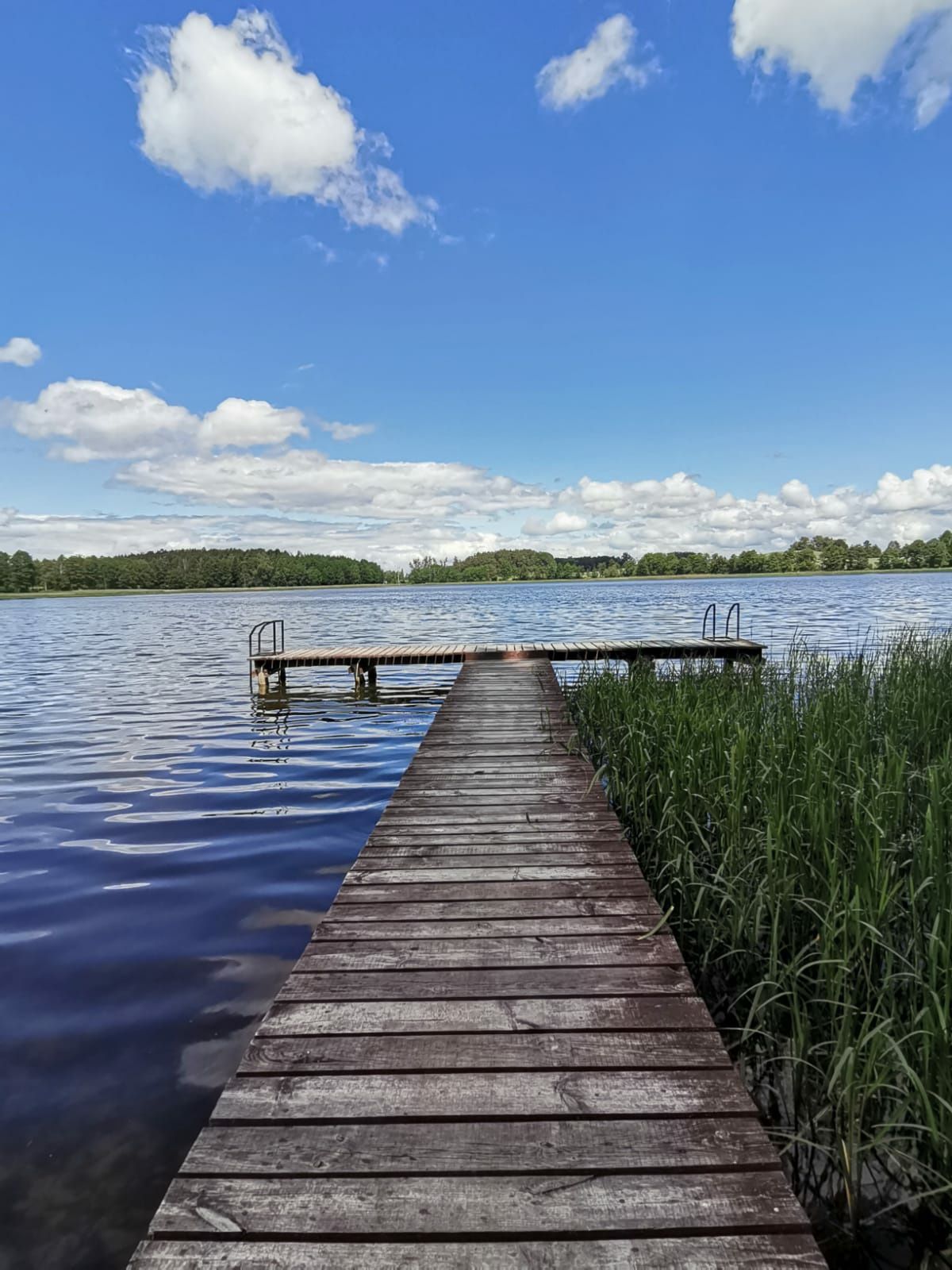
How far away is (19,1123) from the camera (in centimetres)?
279

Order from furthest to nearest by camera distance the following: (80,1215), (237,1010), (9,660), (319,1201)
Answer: (9,660), (237,1010), (80,1215), (319,1201)

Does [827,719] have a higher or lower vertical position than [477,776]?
higher

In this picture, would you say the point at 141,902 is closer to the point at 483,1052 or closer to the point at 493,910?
the point at 493,910

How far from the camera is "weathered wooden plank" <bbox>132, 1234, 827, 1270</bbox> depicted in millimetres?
1453

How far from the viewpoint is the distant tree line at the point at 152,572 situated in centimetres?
10056

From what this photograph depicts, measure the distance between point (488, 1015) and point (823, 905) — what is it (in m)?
1.52

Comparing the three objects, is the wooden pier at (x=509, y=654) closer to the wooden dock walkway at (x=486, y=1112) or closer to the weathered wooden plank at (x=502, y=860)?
the weathered wooden plank at (x=502, y=860)

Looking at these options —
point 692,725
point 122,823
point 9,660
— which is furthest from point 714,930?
point 9,660

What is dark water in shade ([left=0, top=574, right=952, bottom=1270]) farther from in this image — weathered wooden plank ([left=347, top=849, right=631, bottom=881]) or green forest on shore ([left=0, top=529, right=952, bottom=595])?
green forest on shore ([left=0, top=529, right=952, bottom=595])

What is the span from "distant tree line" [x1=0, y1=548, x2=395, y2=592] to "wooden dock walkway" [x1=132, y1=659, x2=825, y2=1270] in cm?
10451

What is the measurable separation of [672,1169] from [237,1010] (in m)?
2.56

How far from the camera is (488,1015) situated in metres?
2.39

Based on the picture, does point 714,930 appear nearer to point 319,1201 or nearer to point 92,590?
point 319,1201

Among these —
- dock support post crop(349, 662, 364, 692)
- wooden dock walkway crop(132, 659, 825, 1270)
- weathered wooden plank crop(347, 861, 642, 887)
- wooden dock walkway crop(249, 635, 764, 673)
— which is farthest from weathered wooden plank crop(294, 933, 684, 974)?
dock support post crop(349, 662, 364, 692)
